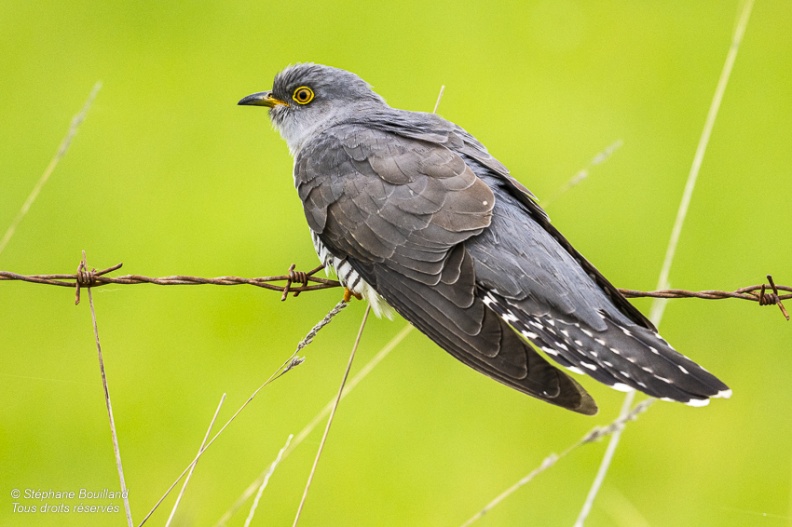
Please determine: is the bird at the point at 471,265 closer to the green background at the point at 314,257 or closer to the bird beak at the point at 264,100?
the bird beak at the point at 264,100

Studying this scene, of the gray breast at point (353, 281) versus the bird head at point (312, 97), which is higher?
the bird head at point (312, 97)

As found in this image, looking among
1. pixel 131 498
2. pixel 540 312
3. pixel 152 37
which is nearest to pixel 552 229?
pixel 540 312

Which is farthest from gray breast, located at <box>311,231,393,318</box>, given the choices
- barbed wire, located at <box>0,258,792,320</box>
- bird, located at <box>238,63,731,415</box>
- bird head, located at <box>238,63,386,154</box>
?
bird head, located at <box>238,63,386,154</box>

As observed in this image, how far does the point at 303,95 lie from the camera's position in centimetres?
486

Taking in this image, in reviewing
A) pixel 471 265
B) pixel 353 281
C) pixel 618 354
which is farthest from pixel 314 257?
pixel 618 354

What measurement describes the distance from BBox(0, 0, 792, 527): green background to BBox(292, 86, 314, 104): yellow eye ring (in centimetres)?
189

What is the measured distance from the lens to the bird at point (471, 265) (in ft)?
10.7

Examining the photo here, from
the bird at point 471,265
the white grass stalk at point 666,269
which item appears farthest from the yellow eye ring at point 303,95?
the white grass stalk at point 666,269

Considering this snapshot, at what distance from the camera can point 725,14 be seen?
1028 cm

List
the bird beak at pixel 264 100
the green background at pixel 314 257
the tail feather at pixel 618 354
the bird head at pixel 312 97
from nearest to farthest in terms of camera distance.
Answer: the tail feather at pixel 618 354
the bird head at pixel 312 97
the bird beak at pixel 264 100
the green background at pixel 314 257

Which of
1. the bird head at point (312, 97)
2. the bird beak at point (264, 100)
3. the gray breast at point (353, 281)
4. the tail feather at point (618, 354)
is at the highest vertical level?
the bird beak at point (264, 100)

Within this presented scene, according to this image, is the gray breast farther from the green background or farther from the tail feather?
the green background

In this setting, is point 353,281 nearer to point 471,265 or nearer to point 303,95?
point 471,265

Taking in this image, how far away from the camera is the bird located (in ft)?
10.7
